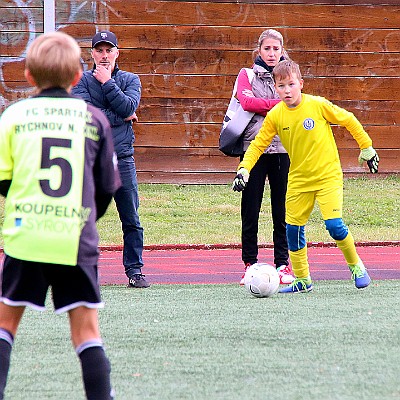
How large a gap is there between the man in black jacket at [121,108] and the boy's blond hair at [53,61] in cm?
376

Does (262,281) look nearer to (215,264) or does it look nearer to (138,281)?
(138,281)

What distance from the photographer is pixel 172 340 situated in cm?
565

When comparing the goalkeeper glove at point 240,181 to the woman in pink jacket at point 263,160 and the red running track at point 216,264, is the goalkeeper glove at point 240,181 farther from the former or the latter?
the red running track at point 216,264

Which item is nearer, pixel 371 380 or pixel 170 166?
pixel 371 380

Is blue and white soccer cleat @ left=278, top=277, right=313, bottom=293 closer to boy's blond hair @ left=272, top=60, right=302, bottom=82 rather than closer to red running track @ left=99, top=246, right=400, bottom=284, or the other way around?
red running track @ left=99, top=246, right=400, bottom=284

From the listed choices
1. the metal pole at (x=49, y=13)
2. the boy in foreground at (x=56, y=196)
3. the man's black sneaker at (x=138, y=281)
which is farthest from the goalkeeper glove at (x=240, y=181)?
the metal pole at (x=49, y=13)

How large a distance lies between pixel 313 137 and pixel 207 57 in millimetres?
7266

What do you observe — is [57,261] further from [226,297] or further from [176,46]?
[176,46]

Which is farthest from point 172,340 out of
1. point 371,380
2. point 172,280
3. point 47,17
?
point 47,17

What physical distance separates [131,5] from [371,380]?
1036 centimetres

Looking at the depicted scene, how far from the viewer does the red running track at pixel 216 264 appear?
883 cm

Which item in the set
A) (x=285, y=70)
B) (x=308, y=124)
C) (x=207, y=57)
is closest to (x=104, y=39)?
(x=285, y=70)

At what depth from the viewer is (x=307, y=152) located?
740cm

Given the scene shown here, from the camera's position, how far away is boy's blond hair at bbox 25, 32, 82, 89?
3.80 metres
